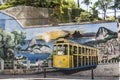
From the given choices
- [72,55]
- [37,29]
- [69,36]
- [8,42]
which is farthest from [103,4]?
[72,55]

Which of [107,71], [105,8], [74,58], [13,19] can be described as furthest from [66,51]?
[105,8]

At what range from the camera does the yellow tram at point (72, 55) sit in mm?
Result: 24844

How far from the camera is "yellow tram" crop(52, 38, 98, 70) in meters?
24.8

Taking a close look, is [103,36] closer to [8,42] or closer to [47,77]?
[47,77]

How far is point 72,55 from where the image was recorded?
2495cm

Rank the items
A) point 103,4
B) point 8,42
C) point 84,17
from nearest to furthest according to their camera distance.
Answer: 1. point 8,42
2. point 84,17
3. point 103,4

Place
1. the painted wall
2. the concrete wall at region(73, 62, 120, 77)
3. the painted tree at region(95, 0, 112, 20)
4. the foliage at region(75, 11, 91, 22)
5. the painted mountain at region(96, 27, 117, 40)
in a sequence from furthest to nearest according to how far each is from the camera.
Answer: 1. the painted tree at region(95, 0, 112, 20)
2. the foliage at region(75, 11, 91, 22)
3. the painted wall
4. the painted mountain at region(96, 27, 117, 40)
5. the concrete wall at region(73, 62, 120, 77)

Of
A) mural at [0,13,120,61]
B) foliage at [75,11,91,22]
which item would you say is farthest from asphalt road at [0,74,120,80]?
foliage at [75,11,91,22]

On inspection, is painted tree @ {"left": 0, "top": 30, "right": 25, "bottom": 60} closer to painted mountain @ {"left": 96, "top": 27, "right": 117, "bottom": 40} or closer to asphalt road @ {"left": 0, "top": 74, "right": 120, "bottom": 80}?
asphalt road @ {"left": 0, "top": 74, "right": 120, "bottom": 80}

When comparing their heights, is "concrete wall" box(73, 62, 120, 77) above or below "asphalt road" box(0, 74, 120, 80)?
above

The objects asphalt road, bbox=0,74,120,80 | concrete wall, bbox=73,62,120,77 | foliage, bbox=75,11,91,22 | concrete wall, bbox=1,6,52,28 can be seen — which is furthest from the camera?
foliage, bbox=75,11,91,22

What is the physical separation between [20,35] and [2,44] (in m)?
1.57

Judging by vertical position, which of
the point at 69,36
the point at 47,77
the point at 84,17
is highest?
the point at 84,17

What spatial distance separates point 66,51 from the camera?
24797 millimetres
